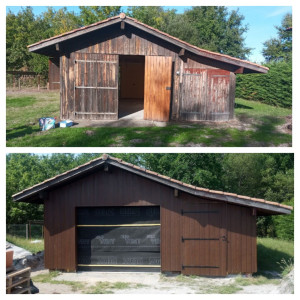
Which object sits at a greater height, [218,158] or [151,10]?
[151,10]

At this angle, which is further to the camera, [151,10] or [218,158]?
[151,10]

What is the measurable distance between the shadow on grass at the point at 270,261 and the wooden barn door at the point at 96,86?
6.90m

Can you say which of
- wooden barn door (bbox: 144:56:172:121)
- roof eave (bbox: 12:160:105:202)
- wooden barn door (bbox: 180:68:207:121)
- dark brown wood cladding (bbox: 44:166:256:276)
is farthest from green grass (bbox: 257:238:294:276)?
wooden barn door (bbox: 144:56:172:121)

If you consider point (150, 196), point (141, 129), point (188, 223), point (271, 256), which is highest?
point (141, 129)

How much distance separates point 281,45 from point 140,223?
26.2 m

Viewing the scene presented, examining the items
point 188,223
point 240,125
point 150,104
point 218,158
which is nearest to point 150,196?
point 188,223

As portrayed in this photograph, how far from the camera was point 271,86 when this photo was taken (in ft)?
71.6

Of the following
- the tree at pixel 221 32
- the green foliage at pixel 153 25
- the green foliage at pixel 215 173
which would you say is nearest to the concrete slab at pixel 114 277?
the green foliage at pixel 215 173

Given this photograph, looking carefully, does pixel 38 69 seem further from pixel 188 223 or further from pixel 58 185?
pixel 188 223

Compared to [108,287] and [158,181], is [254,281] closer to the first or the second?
[158,181]

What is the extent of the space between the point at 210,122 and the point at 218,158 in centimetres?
1471

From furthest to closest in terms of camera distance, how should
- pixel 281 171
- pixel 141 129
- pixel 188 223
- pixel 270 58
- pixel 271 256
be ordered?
pixel 270 58
pixel 281 171
pixel 271 256
pixel 141 129
pixel 188 223

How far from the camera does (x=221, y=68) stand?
12.7m

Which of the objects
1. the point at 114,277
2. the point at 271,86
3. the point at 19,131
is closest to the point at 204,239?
the point at 114,277
